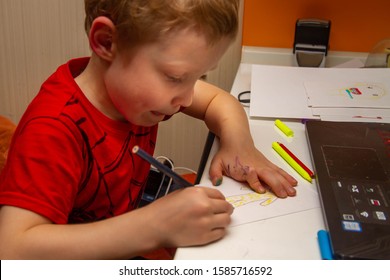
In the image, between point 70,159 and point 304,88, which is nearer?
point 70,159

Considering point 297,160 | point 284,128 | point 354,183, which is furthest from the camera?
point 284,128

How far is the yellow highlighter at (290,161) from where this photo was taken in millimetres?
757

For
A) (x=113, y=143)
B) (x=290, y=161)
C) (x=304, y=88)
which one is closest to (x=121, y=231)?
(x=113, y=143)

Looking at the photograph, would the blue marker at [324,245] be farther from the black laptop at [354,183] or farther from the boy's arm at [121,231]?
the boy's arm at [121,231]

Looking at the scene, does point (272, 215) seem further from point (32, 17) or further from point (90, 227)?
point (32, 17)

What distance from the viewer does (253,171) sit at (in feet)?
2.40

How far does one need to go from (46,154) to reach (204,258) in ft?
0.82

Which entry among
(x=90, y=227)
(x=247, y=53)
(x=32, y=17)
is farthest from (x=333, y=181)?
(x=32, y=17)

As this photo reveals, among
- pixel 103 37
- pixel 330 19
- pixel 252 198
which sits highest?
pixel 103 37

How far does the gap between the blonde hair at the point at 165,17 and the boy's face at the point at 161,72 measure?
0.01 metres

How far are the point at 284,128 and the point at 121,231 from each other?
0.43m

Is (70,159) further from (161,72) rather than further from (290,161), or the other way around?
(290,161)

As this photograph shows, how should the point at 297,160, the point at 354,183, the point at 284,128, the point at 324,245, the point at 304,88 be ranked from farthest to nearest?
the point at 304,88
the point at 284,128
the point at 297,160
the point at 354,183
the point at 324,245

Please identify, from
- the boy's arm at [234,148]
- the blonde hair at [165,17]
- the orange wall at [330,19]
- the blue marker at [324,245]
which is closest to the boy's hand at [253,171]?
the boy's arm at [234,148]
